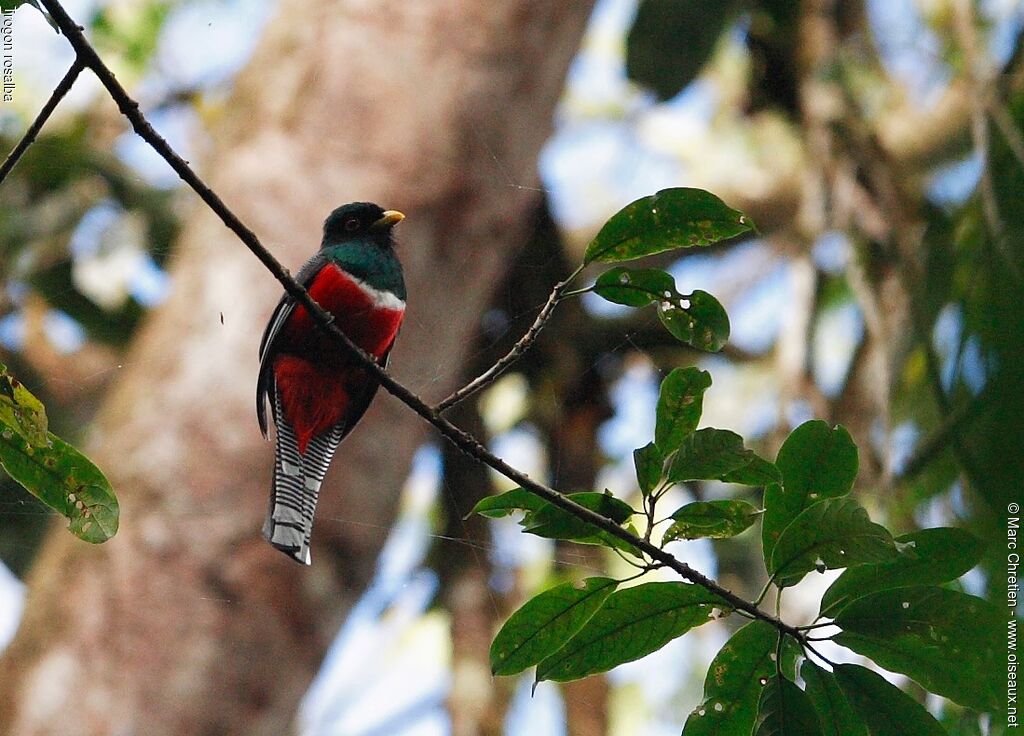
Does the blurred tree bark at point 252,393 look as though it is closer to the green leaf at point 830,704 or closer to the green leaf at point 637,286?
the green leaf at point 637,286

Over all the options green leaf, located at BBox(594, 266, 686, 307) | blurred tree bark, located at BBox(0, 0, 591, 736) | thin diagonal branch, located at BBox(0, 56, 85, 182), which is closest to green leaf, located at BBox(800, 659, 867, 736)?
green leaf, located at BBox(594, 266, 686, 307)

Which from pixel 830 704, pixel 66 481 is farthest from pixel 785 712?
pixel 66 481

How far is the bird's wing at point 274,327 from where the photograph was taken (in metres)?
1.60

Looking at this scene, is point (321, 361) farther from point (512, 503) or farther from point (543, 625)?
point (543, 625)

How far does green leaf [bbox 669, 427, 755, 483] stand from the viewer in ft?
4.79

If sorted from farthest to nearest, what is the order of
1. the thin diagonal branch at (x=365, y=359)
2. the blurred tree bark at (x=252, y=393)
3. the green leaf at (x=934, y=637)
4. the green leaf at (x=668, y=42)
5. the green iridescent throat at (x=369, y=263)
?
1. the green leaf at (x=668, y=42)
2. the blurred tree bark at (x=252, y=393)
3. the green iridescent throat at (x=369, y=263)
4. the green leaf at (x=934, y=637)
5. the thin diagonal branch at (x=365, y=359)

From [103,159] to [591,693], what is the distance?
254cm

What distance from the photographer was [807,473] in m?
1.51

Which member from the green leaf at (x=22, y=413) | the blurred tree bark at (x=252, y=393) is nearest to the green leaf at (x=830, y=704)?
the blurred tree bark at (x=252, y=393)

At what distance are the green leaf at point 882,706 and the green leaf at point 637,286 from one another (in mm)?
534

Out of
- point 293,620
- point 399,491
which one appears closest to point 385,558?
point 399,491

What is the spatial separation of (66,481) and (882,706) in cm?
110

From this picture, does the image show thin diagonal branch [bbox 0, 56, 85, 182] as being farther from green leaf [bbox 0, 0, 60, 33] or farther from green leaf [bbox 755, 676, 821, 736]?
green leaf [bbox 755, 676, 821, 736]

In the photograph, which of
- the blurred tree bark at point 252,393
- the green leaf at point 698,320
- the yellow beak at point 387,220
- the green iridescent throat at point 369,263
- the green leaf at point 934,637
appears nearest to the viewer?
the green leaf at point 934,637
